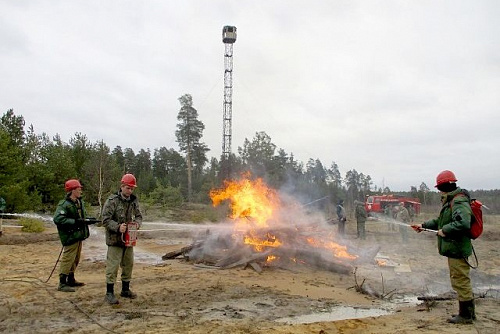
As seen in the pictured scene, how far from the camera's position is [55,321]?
231 inches

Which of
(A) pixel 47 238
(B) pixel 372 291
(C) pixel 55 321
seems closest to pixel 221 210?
(A) pixel 47 238

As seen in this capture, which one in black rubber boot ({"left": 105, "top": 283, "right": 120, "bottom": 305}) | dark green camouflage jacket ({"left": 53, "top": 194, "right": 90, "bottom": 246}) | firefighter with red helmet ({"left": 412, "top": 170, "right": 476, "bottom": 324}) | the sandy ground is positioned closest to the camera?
the sandy ground

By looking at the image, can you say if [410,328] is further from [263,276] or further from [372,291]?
[263,276]

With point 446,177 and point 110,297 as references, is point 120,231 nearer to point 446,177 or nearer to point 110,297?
point 110,297

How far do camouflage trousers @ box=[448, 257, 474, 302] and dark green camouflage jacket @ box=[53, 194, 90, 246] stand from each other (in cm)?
688

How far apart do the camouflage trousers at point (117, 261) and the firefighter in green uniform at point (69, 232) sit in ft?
3.93

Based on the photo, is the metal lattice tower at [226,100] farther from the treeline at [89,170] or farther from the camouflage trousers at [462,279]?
the camouflage trousers at [462,279]

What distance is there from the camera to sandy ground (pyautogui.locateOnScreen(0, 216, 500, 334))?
5.69m

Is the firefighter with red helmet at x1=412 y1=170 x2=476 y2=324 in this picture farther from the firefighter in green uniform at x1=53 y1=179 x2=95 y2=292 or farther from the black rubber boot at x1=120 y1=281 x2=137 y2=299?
the firefighter in green uniform at x1=53 y1=179 x2=95 y2=292

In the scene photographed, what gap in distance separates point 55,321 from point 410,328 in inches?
209

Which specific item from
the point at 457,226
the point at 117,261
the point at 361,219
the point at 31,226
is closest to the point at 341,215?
the point at 361,219

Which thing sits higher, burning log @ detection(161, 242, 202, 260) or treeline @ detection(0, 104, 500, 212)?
treeline @ detection(0, 104, 500, 212)

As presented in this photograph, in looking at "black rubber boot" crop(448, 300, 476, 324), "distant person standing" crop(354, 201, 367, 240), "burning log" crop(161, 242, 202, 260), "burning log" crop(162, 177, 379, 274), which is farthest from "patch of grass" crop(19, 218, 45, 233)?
"black rubber boot" crop(448, 300, 476, 324)

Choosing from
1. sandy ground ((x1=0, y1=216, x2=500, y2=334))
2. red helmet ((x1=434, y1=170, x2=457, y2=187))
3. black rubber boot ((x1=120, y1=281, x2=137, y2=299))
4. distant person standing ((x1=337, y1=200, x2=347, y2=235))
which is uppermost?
red helmet ((x1=434, y1=170, x2=457, y2=187))
